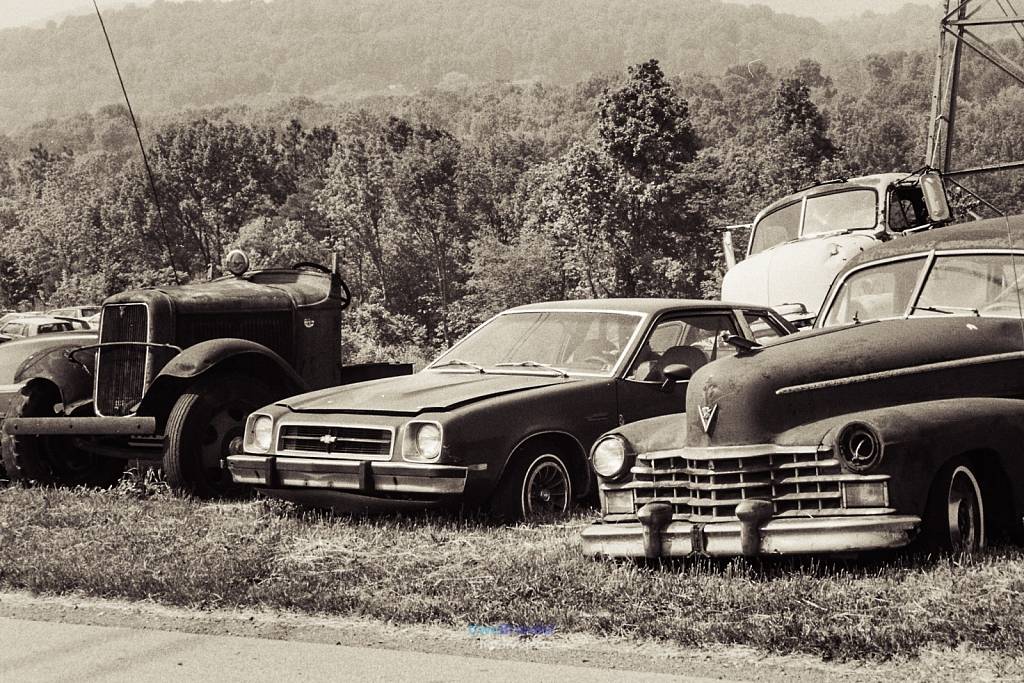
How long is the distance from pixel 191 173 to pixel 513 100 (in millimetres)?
107918

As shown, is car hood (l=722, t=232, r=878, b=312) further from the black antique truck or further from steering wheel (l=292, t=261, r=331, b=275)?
steering wheel (l=292, t=261, r=331, b=275)

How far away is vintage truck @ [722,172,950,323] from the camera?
1526 cm

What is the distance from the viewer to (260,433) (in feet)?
28.6

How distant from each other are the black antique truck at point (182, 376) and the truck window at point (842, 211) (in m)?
6.57

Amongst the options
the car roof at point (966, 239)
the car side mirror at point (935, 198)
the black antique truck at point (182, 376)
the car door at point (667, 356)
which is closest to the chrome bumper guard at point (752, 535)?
the car door at point (667, 356)

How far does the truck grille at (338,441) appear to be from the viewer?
797 cm

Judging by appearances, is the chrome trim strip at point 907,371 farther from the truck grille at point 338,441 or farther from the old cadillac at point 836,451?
the truck grille at point 338,441

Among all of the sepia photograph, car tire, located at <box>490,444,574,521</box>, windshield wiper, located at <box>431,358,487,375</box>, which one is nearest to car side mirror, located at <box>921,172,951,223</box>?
the sepia photograph

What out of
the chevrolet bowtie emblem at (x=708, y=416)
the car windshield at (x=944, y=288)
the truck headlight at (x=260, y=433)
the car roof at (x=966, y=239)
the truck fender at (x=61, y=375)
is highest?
the car roof at (x=966, y=239)

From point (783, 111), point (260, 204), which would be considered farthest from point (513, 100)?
point (783, 111)

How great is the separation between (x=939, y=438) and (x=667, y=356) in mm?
2926

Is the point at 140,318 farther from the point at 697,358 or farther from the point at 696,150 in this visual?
the point at 696,150

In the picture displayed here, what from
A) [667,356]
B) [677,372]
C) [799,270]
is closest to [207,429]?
[667,356]

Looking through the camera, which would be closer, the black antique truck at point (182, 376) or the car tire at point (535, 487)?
the car tire at point (535, 487)
